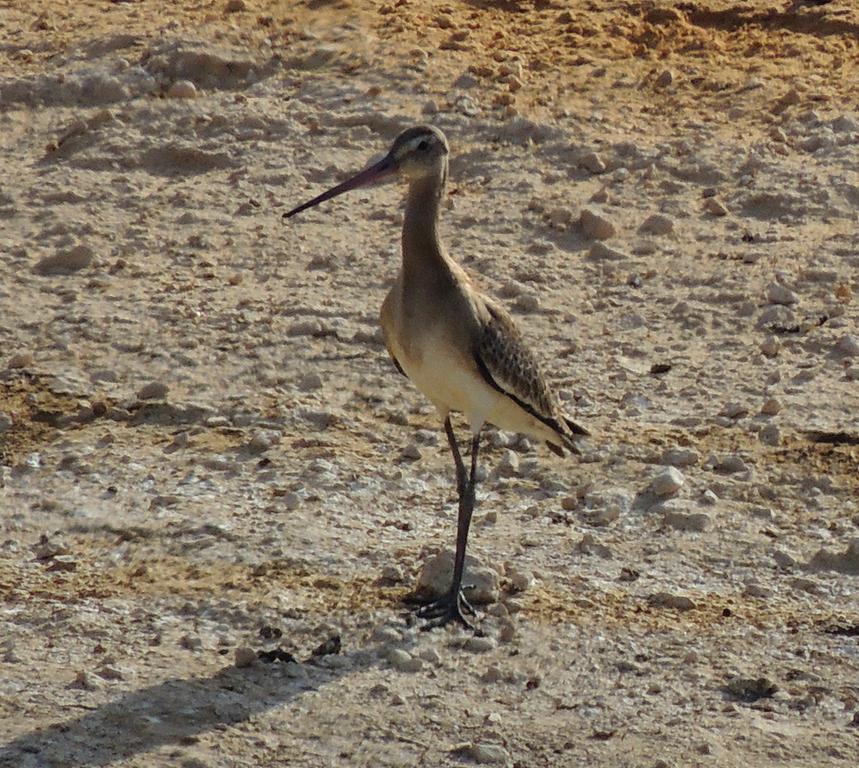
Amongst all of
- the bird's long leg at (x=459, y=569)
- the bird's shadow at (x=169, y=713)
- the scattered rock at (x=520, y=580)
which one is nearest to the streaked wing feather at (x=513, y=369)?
the bird's long leg at (x=459, y=569)

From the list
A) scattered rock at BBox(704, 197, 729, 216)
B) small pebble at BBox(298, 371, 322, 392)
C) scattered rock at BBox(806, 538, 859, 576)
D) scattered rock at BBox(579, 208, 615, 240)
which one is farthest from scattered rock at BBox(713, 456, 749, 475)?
scattered rock at BBox(704, 197, 729, 216)

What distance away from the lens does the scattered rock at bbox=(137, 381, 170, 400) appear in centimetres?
906

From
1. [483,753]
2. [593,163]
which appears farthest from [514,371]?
[593,163]

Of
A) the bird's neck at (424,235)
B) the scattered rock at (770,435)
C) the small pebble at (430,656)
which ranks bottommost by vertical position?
the small pebble at (430,656)

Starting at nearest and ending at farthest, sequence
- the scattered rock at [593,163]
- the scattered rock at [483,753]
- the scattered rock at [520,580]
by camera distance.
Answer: the scattered rock at [483,753] < the scattered rock at [520,580] < the scattered rock at [593,163]

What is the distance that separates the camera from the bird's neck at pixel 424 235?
7598mm

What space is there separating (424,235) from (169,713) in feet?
6.87

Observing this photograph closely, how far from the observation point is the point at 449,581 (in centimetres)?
756

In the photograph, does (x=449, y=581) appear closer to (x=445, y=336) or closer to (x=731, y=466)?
(x=445, y=336)

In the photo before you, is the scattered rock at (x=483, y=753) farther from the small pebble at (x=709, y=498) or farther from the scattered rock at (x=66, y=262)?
the scattered rock at (x=66, y=262)

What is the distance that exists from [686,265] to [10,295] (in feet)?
11.2

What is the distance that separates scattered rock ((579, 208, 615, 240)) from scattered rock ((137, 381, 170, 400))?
2.69 metres

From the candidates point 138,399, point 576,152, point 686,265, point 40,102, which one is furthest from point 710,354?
point 40,102

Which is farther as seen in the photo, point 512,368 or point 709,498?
point 709,498
